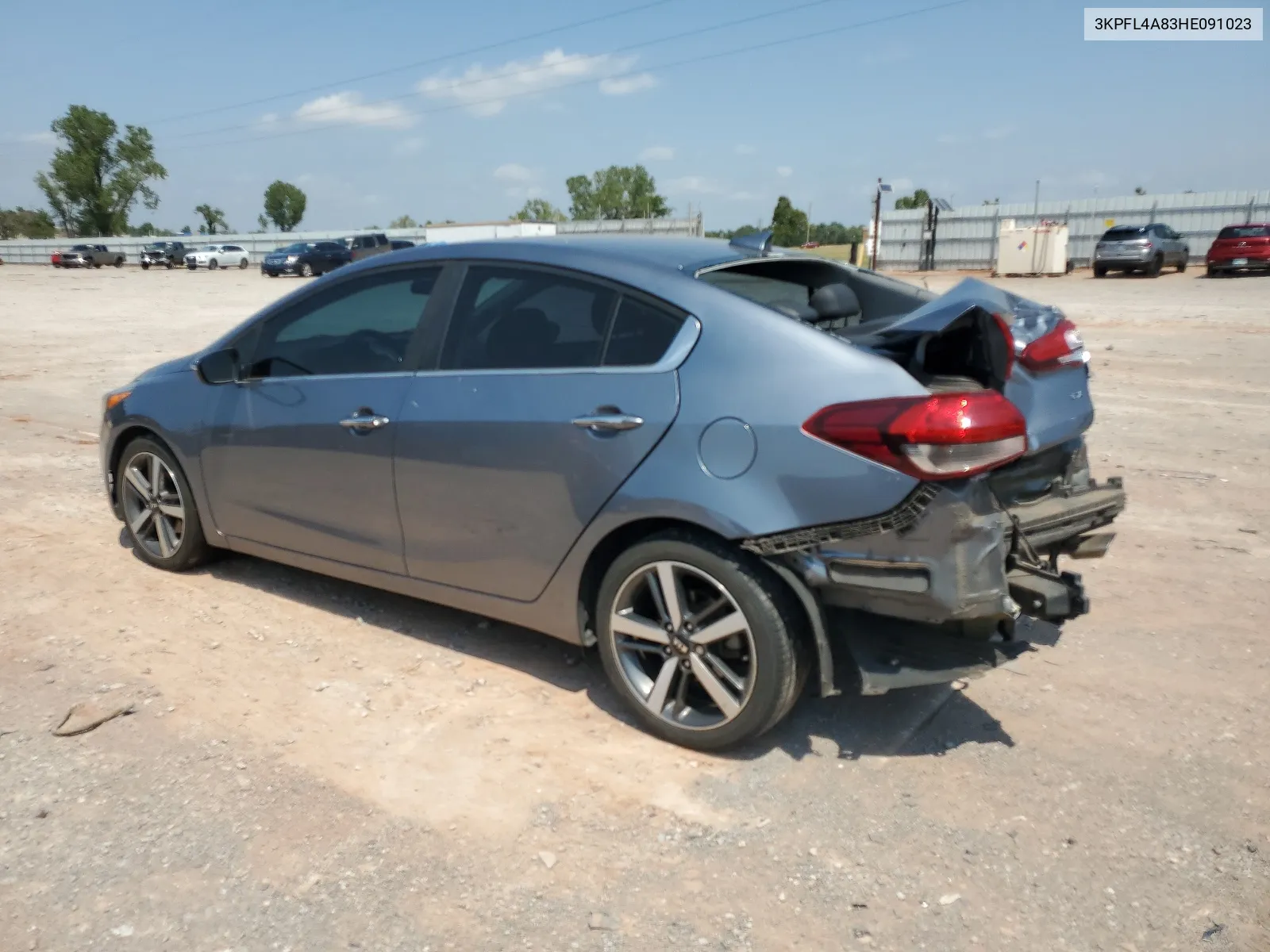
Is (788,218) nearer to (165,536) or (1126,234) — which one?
(1126,234)

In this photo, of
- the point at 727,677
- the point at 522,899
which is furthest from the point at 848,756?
the point at 522,899

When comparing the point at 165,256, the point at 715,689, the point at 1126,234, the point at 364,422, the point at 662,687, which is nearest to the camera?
the point at 715,689

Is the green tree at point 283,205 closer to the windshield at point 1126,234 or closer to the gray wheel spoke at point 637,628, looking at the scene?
the windshield at point 1126,234

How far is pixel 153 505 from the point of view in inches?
201

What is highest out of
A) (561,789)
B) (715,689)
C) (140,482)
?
(140,482)

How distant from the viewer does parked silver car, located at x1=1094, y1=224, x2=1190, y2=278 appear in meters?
30.9

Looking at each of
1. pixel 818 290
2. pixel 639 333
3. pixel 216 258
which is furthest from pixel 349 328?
pixel 216 258

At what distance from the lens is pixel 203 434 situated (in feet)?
15.5

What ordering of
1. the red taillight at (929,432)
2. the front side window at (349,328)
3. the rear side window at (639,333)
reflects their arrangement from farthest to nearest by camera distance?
the front side window at (349,328)
the rear side window at (639,333)
the red taillight at (929,432)

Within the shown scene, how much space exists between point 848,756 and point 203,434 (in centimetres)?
315

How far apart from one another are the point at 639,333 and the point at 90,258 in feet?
222

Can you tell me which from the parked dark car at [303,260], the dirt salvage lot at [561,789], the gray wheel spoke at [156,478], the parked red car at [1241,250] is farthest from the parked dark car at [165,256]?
the dirt salvage lot at [561,789]

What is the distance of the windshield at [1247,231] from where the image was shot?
28812 mm

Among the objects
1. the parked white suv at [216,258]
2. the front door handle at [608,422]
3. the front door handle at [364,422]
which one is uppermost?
the front door handle at [608,422]
